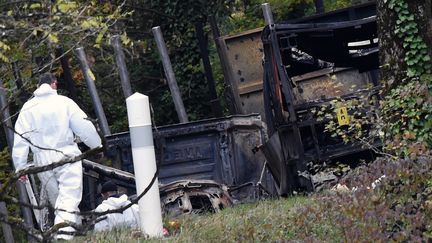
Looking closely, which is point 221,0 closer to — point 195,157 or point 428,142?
point 195,157

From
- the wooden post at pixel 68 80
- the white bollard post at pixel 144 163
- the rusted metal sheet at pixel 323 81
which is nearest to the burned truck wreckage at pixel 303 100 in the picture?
the rusted metal sheet at pixel 323 81

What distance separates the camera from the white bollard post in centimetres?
975

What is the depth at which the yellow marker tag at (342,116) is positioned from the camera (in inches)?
462

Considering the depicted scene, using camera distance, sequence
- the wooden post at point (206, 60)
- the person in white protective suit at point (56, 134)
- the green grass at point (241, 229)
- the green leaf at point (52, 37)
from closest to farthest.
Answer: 1. the green leaf at point (52, 37)
2. the green grass at point (241, 229)
3. the person in white protective suit at point (56, 134)
4. the wooden post at point (206, 60)

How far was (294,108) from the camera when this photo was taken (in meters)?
13.9

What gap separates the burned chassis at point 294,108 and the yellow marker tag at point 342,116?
148 centimetres

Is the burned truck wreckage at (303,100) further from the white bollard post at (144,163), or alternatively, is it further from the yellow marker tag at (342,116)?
the white bollard post at (144,163)

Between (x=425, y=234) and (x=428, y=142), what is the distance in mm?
2633

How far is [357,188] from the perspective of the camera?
8.40 meters

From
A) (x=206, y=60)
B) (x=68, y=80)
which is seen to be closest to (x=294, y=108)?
(x=206, y=60)

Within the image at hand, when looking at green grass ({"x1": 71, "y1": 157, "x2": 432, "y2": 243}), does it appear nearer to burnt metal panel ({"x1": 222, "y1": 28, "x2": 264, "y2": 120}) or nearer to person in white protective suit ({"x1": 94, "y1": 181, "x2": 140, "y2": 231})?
person in white protective suit ({"x1": 94, "y1": 181, "x2": 140, "y2": 231})

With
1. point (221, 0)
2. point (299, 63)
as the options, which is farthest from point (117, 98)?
point (299, 63)

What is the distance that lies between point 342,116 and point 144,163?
2817 mm

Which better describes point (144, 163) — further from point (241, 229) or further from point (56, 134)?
point (56, 134)
